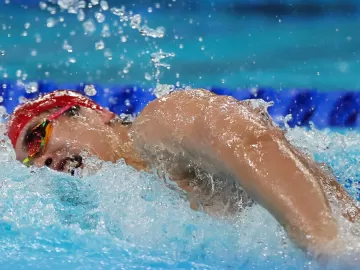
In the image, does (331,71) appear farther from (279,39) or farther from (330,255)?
(330,255)

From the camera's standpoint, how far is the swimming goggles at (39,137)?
4.45 ft

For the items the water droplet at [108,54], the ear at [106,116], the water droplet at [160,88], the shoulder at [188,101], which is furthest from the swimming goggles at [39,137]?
the water droplet at [108,54]

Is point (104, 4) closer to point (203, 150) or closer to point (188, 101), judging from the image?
point (188, 101)

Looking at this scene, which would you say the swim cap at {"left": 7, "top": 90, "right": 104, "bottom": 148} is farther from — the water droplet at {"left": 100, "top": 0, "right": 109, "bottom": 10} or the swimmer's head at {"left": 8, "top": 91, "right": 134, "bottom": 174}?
the water droplet at {"left": 100, "top": 0, "right": 109, "bottom": 10}

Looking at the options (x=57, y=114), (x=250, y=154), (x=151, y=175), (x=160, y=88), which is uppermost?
(x=160, y=88)

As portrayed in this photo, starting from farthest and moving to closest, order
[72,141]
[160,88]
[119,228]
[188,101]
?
[160,88]
[72,141]
[119,228]
[188,101]

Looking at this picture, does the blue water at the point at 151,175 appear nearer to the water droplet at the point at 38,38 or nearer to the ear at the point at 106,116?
the water droplet at the point at 38,38

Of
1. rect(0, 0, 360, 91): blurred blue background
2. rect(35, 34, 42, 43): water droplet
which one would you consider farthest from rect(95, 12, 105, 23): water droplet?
rect(35, 34, 42, 43): water droplet

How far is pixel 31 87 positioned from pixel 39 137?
146 cm

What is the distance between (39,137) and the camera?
1357 millimetres

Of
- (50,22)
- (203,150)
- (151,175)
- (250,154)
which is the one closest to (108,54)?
(50,22)

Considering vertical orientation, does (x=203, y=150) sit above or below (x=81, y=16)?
below

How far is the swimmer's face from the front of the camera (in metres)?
1.34

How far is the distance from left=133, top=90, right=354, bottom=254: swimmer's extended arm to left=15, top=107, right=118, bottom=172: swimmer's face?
27 centimetres
